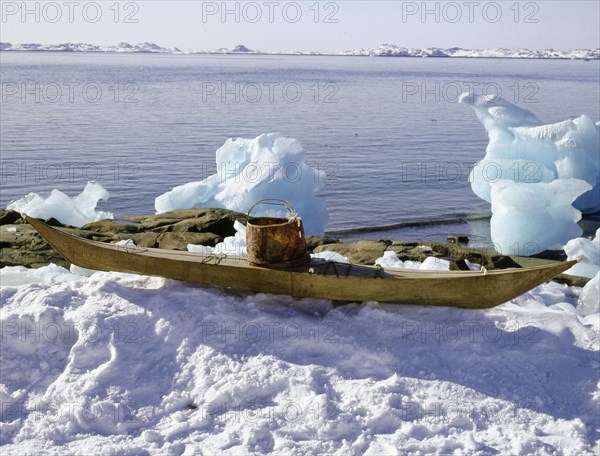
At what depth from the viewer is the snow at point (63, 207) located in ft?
44.5

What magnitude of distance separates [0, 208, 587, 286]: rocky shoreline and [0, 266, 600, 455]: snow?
3.33 m

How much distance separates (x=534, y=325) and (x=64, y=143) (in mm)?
22415

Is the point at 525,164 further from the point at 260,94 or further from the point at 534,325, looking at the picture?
the point at 260,94

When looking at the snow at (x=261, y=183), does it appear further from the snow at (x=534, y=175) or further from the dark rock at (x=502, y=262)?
the dark rock at (x=502, y=262)

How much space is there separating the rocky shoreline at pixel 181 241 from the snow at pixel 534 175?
750mm

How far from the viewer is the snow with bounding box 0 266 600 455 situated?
508 cm

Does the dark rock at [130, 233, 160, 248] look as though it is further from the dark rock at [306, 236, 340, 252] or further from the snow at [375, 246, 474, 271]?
the snow at [375, 246, 474, 271]

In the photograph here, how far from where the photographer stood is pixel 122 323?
616cm

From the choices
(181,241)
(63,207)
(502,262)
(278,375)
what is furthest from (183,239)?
(278,375)

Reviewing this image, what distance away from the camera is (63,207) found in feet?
45.1

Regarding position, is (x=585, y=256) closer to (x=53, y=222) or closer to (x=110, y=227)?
(x=110, y=227)

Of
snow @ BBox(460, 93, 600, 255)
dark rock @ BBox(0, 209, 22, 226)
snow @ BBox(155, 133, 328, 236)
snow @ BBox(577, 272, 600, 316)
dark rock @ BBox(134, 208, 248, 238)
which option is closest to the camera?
snow @ BBox(577, 272, 600, 316)

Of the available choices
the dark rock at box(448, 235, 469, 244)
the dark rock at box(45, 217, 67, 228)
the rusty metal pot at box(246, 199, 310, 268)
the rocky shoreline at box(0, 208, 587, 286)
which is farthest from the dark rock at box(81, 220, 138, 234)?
the rusty metal pot at box(246, 199, 310, 268)

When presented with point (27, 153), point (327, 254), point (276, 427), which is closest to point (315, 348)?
point (276, 427)
